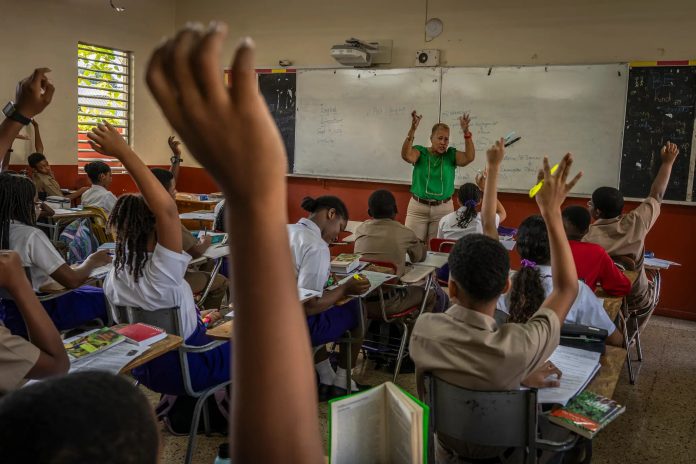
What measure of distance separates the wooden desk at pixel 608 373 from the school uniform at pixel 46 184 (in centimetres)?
566

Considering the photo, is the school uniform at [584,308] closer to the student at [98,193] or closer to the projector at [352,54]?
the student at [98,193]

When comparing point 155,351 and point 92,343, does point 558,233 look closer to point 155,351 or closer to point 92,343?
point 155,351

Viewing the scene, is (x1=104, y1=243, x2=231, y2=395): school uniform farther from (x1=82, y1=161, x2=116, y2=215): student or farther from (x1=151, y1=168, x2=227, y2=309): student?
(x1=82, y1=161, x2=116, y2=215): student

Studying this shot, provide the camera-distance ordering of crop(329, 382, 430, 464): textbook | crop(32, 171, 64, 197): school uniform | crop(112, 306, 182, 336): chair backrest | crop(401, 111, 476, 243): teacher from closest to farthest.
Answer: crop(329, 382, 430, 464): textbook
crop(112, 306, 182, 336): chair backrest
crop(401, 111, 476, 243): teacher
crop(32, 171, 64, 197): school uniform

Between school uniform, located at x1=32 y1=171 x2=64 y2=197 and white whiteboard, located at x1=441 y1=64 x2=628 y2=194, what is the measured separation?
413 cm

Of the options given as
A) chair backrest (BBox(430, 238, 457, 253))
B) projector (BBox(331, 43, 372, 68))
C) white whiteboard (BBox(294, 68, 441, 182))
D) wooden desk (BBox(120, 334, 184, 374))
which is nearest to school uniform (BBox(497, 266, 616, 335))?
wooden desk (BBox(120, 334, 184, 374))

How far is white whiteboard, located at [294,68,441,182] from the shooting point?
6.30 m

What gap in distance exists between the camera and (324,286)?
10.2ft

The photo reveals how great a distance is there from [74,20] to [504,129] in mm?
4959

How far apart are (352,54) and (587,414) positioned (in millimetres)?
5239

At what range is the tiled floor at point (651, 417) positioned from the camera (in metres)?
2.87

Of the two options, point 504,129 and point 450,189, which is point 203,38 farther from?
point 504,129

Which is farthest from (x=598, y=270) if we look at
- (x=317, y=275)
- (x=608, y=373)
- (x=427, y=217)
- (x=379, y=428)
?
(x=427, y=217)

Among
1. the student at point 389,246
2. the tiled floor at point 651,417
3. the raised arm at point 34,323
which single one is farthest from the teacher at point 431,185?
the raised arm at point 34,323
